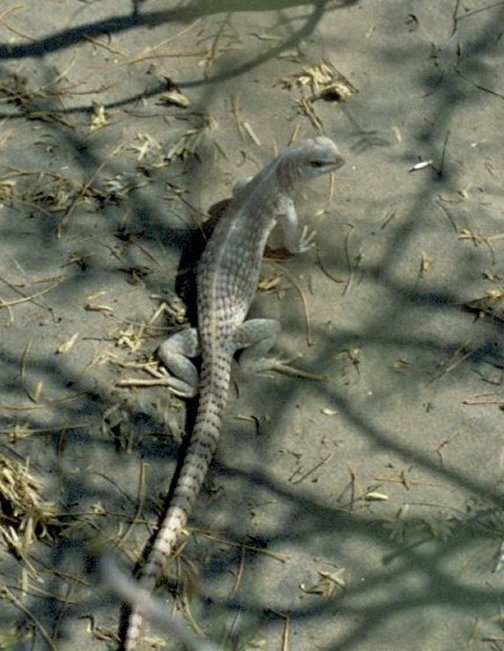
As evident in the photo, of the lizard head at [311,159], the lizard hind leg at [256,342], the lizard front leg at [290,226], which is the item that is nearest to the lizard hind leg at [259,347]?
the lizard hind leg at [256,342]

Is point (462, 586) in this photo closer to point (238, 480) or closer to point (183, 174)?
point (238, 480)

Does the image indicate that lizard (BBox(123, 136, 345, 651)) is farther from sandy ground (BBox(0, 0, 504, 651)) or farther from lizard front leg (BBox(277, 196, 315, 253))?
sandy ground (BBox(0, 0, 504, 651))

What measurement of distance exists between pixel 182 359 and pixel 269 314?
20.1 inches

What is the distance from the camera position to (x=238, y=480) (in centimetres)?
443

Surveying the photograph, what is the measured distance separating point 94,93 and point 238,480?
229cm

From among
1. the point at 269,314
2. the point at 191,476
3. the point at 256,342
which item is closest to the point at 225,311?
the point at 256,342

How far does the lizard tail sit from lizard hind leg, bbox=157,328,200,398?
0.07m

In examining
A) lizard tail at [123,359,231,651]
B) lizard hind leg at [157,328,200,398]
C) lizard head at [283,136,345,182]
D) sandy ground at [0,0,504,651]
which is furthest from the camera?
lizard head at [283,136,345,182]

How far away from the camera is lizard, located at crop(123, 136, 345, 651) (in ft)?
13.9

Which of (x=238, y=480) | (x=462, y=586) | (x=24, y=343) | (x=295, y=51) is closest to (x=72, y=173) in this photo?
(x=24, y=343)

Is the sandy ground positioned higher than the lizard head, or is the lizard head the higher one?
the lizard head

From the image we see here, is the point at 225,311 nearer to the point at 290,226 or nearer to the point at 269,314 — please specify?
the point at 269,314

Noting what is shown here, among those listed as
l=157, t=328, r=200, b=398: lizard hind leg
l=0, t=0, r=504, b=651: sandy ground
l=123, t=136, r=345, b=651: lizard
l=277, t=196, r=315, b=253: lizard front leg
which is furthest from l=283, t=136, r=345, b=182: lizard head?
l=157, t=328, r=200, b=398: lizard hind leg

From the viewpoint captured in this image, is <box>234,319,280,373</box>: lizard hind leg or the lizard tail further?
<box>234,319,280,373</box>: lizard hind leg
